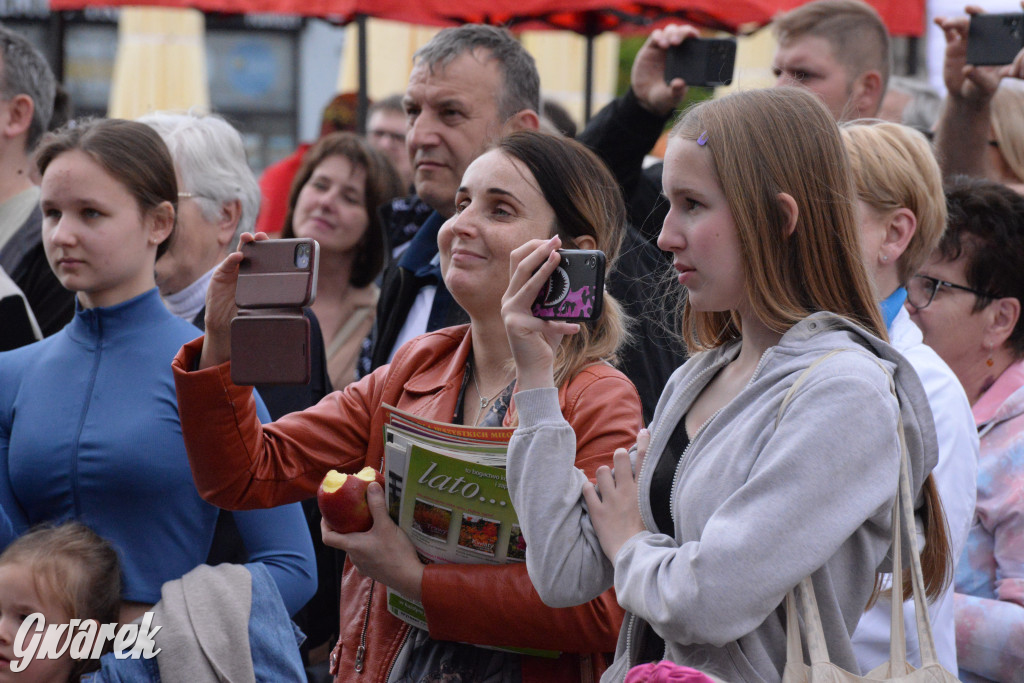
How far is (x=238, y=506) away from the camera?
2271 mm

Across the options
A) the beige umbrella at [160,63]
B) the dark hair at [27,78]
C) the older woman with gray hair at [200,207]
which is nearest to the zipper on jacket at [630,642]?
the older woman with gray hair at [200,207]

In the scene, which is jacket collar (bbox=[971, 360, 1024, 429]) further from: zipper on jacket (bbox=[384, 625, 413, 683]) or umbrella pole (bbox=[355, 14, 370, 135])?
umbrella pole (bbox=[355, 14, 370, 135])

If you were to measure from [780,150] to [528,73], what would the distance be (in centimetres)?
187

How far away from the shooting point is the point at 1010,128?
3.91 metres

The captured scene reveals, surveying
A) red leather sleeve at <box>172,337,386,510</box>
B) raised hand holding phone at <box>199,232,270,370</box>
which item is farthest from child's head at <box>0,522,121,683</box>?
raised hand holding phone at <box>199,232,270,370</box>

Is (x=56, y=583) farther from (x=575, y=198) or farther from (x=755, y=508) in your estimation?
(x=755, y=508)

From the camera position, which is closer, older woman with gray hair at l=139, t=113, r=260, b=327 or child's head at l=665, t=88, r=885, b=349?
child's head at l=665, t=88, r=885, b=349

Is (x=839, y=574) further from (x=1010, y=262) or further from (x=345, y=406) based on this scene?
(x=1010, y=262)

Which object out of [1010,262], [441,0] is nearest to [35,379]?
[1010,262]

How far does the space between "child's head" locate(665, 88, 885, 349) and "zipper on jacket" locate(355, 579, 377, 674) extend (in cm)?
101

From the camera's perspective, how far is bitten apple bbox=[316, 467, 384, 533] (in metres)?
2.13

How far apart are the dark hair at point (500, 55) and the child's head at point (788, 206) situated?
1700 millimetres

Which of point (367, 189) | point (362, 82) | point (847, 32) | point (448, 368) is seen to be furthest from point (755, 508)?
point (362, 82)

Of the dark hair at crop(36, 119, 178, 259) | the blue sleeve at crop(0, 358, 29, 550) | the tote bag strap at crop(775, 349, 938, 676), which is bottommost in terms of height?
the blue sleeve at crop(0, 358, 29, 550)
